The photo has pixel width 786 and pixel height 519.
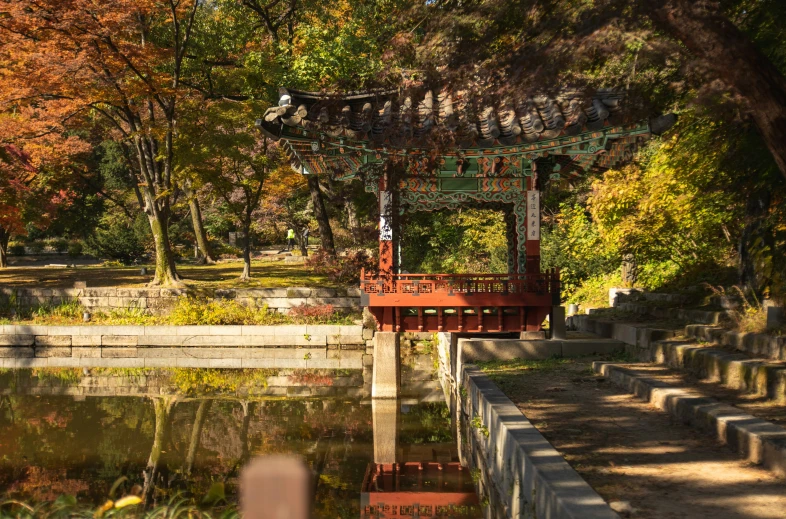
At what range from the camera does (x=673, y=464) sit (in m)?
6.54

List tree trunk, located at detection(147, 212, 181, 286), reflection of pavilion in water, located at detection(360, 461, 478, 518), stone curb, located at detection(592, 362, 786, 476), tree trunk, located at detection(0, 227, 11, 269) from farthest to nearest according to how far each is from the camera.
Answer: tree trunk, located at detection(0, 227, 11, 269) → tree trunk, located at detection(147, 212, 181, 286) → reflection of pavilion in water, located at detection(360, 461, 478, 518) → stone curb, located at detection(592, 362, 786, 476)

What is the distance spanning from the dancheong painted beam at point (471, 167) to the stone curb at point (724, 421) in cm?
440

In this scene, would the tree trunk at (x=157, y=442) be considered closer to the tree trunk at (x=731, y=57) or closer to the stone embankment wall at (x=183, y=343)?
the stone embankment wall at (x=183, y=343)

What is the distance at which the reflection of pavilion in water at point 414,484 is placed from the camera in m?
8.55

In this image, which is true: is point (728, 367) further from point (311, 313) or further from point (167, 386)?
point (311, 313)

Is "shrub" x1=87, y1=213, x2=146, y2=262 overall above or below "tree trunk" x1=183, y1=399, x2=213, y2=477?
above

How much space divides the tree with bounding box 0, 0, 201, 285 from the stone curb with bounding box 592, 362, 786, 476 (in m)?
16.0

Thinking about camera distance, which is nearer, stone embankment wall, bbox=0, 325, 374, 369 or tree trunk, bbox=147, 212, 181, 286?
stone embankment wall, bbox=0, 325, 374, 369

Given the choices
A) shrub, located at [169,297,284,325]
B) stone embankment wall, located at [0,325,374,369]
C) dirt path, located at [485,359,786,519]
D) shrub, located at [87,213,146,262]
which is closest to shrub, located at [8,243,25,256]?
shrub, located at [87,213,146,262]

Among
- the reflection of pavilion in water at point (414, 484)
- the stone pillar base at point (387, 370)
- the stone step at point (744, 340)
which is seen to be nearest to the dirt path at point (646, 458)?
the reflection of pavilion in water at point (414, 484)

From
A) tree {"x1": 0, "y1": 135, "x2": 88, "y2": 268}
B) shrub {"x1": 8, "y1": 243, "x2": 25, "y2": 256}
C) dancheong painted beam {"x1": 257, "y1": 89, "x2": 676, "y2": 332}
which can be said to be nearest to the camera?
dancheong painted beam {"x1": 257, "y1": 89, "x2": 676, "y2": 332}

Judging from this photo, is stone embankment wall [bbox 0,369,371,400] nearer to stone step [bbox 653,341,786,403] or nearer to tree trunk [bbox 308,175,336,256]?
stone step [bbox 653,341,786,403]

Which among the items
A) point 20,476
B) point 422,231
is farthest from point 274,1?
point 20,476

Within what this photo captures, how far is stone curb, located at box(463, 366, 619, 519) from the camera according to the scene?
515 centimetres
